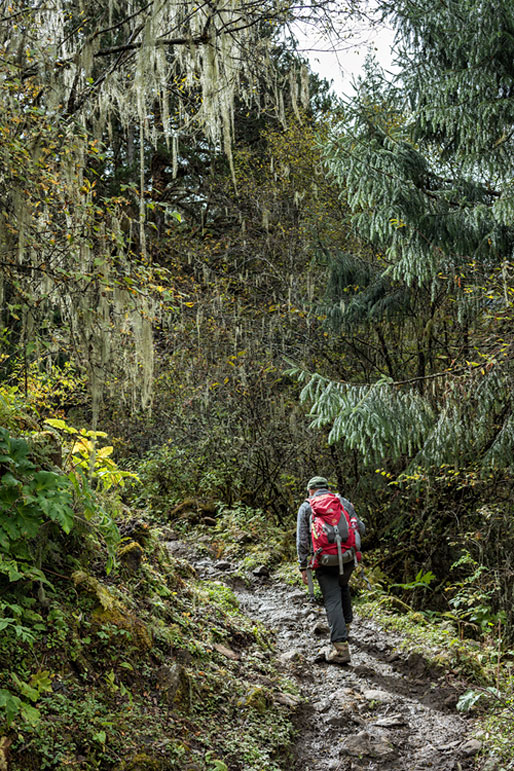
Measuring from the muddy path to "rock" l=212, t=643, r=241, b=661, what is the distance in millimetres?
607

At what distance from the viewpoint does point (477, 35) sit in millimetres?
7090

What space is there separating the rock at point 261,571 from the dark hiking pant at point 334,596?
282 centimetres

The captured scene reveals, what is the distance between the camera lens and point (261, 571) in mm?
8984

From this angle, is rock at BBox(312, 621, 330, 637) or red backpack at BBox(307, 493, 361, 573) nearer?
red backpack at BBox(307, 493, 361, 573)

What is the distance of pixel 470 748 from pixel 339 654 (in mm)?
1789

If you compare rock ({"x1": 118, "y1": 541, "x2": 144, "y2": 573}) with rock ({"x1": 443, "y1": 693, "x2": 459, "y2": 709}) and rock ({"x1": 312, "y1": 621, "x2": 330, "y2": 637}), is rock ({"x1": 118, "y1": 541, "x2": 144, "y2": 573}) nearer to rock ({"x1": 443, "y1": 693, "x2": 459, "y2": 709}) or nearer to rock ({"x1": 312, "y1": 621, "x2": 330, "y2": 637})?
rock ({"x1": 312, "y1": 621, "x2": 330, "y2": 637})

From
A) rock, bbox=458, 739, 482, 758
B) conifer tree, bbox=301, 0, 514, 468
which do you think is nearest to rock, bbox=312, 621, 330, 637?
conifer tree, bbox=301, 0, 514, 468

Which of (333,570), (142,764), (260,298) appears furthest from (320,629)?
(260,298)

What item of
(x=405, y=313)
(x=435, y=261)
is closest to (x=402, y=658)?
(x=435, y=261)

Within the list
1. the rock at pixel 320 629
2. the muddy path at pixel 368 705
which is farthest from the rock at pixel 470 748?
the rock at pixel 320 629

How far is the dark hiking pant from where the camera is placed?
19.5 ft

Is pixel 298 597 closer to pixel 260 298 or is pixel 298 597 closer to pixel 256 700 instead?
pixel 256 700

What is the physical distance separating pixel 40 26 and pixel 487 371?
222 inches

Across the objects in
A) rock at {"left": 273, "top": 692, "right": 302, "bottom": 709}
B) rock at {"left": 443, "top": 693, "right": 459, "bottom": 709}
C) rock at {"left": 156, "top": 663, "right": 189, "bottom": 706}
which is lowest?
rock at {"left": 443, "top": 693, "right": 459, "bottom": 709}
